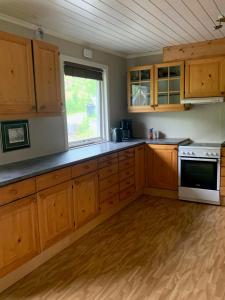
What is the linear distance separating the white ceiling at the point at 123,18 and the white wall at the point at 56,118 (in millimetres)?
129

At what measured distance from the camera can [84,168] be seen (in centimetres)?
301

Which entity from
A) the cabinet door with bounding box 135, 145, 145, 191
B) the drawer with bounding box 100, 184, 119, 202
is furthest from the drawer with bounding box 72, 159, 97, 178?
the cabinet door with bounding box 135, 145, 145, 191

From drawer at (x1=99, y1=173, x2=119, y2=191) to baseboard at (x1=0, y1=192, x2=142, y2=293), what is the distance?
364 mm

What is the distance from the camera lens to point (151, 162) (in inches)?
171

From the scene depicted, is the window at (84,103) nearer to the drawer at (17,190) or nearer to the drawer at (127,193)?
the drawer at (127,193)

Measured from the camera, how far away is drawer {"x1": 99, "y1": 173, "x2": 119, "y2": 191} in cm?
336

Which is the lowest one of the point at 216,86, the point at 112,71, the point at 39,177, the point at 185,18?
the point at 39,177

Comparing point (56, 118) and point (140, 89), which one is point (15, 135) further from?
point (140, 89)

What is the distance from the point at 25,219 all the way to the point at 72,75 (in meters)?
2.04

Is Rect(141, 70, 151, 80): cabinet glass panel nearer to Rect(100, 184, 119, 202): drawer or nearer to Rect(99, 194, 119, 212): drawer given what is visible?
Rect(100, 184, 119, 202): drawer

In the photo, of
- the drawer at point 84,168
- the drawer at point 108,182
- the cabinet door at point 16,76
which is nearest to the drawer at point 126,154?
the drawer at point 108,182

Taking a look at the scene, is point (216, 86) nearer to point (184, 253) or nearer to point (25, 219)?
point (184, 253)

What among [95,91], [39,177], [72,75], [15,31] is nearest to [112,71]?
[95,91]

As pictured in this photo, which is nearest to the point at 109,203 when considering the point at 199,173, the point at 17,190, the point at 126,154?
the point at 126,154
